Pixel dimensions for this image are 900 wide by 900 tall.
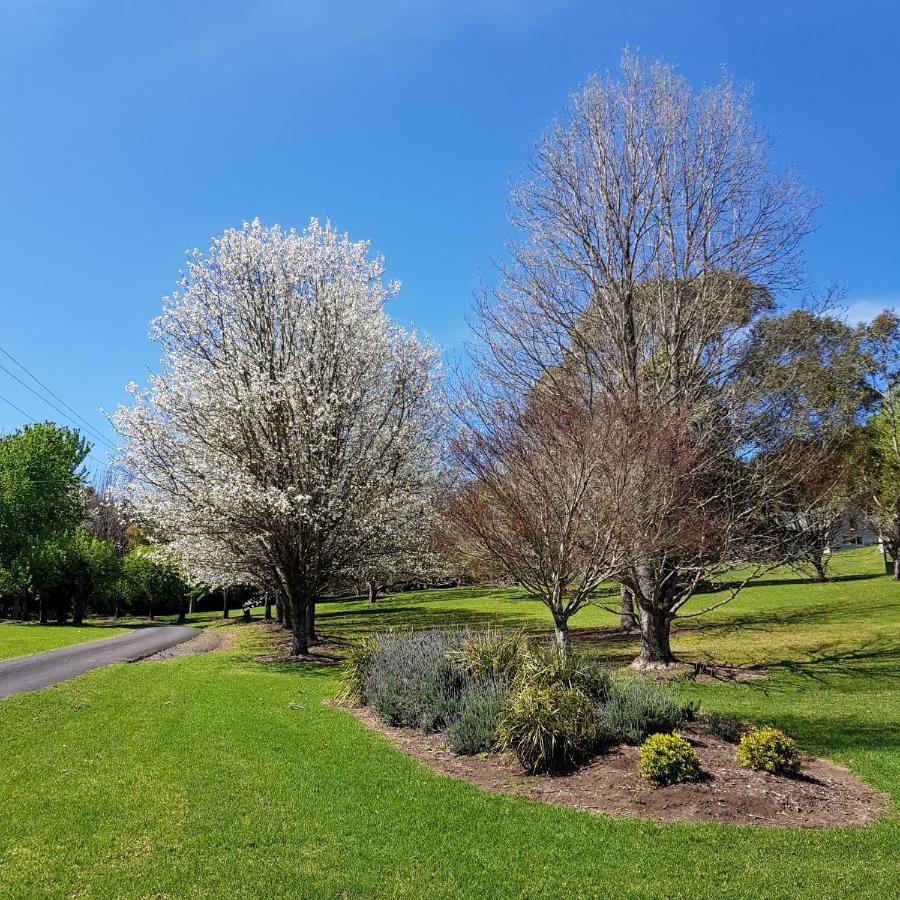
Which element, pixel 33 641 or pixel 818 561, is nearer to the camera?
pixel 33 641

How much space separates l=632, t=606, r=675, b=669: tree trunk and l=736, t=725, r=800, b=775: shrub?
8.55 metres

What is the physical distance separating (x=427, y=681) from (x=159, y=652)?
14324mm

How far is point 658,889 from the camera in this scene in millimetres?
4578

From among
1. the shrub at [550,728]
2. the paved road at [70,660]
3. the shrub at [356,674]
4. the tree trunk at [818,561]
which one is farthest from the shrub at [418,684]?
the tree trunk at [818,561]

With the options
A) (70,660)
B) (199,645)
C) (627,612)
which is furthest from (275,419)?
(627,612)

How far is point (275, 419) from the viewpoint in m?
18.3

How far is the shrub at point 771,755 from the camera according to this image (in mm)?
6805

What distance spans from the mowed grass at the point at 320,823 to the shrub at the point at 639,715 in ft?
6.04

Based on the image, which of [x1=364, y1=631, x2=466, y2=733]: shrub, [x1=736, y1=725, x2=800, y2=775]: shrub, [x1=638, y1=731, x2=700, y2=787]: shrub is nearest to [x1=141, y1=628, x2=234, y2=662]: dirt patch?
[x1=364, y1=631, x2=466, y2=733]: shrub

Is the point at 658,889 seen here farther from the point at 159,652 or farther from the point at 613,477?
the point at 159,652

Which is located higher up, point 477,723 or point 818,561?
point 818,561

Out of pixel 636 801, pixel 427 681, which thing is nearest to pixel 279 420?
pixel 427 681

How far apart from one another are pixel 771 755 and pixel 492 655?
404 cm

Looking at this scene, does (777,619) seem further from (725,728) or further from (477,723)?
(477,723)
